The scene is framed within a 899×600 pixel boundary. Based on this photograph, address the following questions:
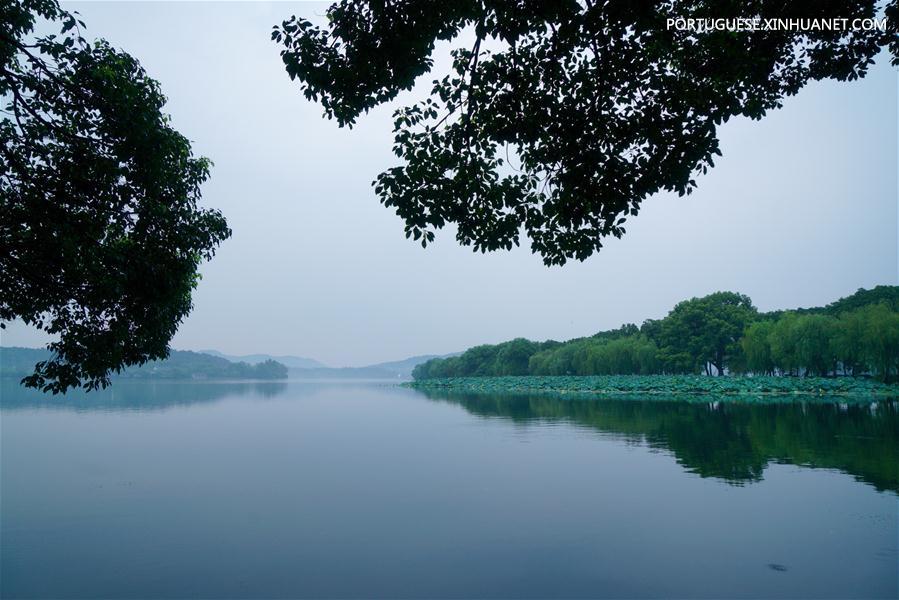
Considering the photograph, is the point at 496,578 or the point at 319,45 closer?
the point at 319,45

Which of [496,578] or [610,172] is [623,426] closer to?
[496,578]

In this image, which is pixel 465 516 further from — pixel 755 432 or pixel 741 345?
pixel 741 345

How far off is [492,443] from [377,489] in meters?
10.4

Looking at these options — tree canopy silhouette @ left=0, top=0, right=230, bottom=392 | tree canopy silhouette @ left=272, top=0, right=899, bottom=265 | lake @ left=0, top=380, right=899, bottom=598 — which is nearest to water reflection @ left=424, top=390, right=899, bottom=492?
lake @ left=0, top=380, right=899, bottom=598

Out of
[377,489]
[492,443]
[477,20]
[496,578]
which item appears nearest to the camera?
[477,20]

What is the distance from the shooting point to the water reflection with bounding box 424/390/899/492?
762 inches

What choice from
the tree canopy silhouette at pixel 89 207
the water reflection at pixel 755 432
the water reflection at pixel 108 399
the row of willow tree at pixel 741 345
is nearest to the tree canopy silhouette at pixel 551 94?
the tree canopy silhouette at pixel 89 207

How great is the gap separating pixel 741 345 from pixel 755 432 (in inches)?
1980

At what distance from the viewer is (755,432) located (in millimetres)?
27859

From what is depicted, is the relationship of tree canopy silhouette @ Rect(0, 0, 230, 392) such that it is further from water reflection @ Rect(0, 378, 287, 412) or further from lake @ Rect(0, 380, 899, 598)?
water reflection @ Rect(0, 378, 287, 412)

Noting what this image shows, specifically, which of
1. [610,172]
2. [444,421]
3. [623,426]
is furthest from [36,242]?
[444,421]

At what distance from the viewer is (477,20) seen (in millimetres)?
8109

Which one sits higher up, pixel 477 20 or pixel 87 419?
pixel 477 20

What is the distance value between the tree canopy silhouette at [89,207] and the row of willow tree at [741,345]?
192ft
